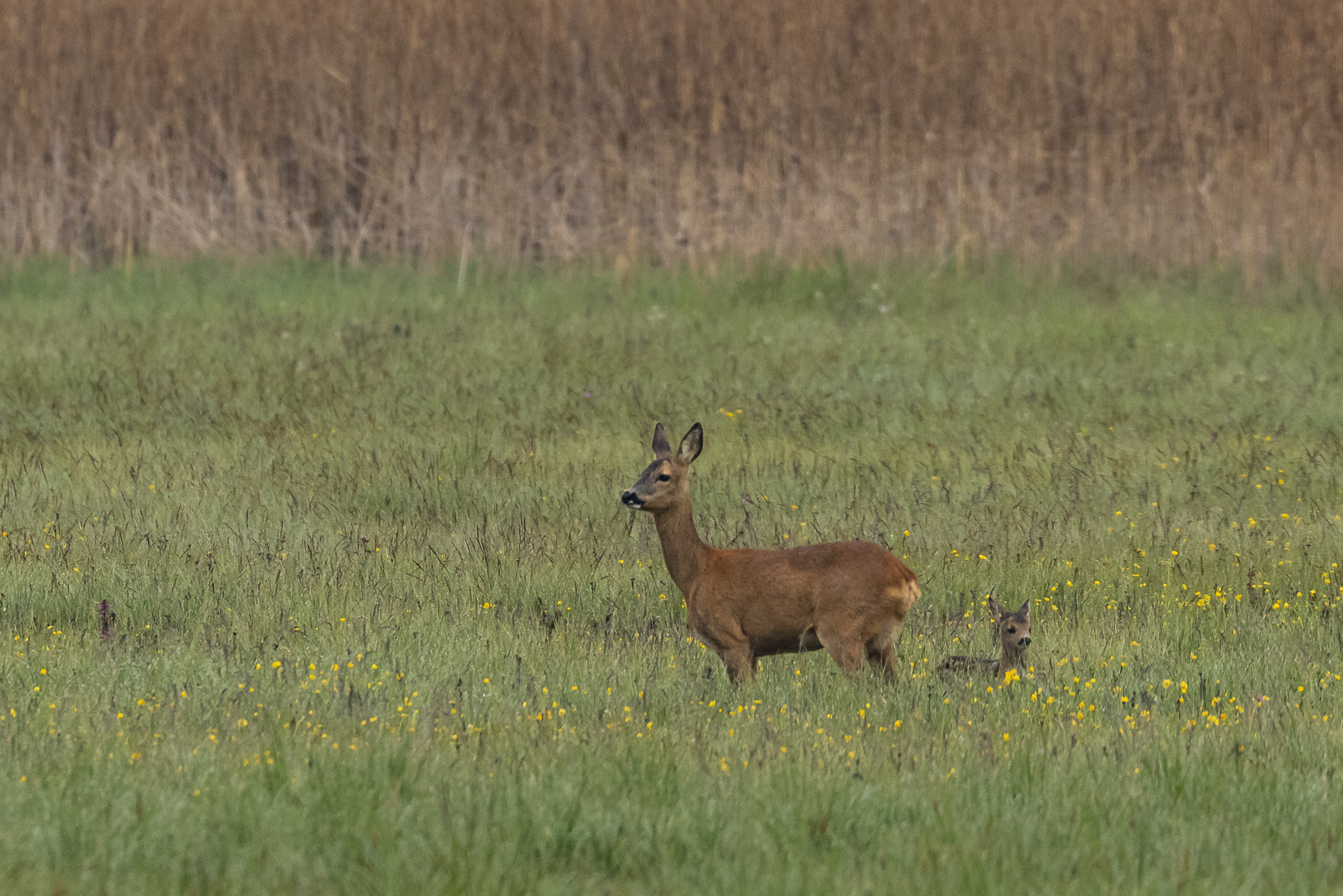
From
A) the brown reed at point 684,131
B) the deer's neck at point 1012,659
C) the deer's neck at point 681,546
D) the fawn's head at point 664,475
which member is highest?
the brown reed at point 684,131

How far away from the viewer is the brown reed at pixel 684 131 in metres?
20.0

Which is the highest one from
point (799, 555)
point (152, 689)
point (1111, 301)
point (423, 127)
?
point (423, 127)

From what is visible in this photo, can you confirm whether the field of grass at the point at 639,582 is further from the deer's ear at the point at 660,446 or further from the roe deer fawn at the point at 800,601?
the deer's ear at the point at 660,446

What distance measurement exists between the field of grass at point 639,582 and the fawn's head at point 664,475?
646mm

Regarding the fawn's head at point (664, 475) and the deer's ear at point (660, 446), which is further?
the deer's ear at point (660, 446)

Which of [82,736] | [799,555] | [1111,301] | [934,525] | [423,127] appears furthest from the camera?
[423,127]

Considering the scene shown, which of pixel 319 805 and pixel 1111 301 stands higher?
pixel 1111 301

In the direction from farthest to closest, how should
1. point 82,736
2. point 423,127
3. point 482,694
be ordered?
point 423,127, point 482,694, point 82,736

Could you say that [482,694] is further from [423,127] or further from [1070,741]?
[423,127]

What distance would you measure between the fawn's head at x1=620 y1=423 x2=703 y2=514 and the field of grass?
65 cm

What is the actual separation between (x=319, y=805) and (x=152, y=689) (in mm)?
1811

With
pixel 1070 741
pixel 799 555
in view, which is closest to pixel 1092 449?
pixel 799 555

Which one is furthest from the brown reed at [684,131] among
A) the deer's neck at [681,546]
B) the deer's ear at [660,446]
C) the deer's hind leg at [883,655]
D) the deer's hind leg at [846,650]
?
the deer's hind leg at [846,650]

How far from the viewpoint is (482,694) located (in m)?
6.88
